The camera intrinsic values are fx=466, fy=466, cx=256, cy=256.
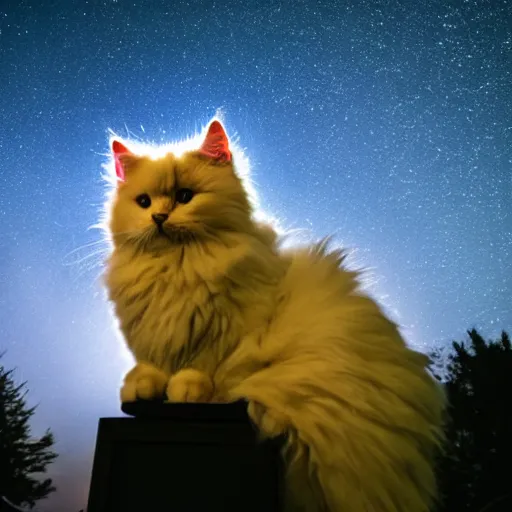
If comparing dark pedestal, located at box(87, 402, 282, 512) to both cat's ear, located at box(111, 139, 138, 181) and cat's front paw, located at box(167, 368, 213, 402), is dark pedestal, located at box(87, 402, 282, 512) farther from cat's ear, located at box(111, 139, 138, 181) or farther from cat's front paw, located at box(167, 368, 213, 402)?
cat's ear, located at box(111, 139, 138, 181)

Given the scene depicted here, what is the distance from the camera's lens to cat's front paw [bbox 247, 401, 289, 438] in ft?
2.05

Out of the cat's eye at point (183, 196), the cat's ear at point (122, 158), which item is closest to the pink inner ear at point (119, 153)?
the cat's ear at point (122, 158)

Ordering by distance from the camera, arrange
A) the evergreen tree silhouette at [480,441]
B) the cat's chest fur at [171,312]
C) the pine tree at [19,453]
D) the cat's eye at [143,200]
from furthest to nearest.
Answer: the pine tree at [19,453] < the evergreen tree silhouette at [480,441] < the cat's eye at [143,200] < the cat's chest fur at [171,312]

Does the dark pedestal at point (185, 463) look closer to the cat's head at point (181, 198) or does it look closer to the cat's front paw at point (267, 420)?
the cat's front paw at point (267, 420)

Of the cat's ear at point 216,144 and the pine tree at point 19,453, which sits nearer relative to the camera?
the cat's ear at point 216,144

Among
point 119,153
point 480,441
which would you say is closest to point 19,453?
point 119,153

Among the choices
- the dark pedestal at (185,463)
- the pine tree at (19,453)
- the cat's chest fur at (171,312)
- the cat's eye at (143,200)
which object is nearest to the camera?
the dark pedestal at (185,463)

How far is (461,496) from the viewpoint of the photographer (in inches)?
59.4

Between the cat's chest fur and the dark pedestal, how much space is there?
0.40 ft

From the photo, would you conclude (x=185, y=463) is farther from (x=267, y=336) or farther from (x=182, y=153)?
(x=182, y=153)

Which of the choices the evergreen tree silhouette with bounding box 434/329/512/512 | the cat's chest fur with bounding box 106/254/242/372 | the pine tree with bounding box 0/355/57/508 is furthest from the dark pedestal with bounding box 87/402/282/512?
the pine tree with bounding box 0/355/57/508

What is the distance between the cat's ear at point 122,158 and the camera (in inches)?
35.8

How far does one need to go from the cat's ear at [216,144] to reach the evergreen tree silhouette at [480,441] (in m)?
1.02

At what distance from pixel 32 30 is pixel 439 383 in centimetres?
194
